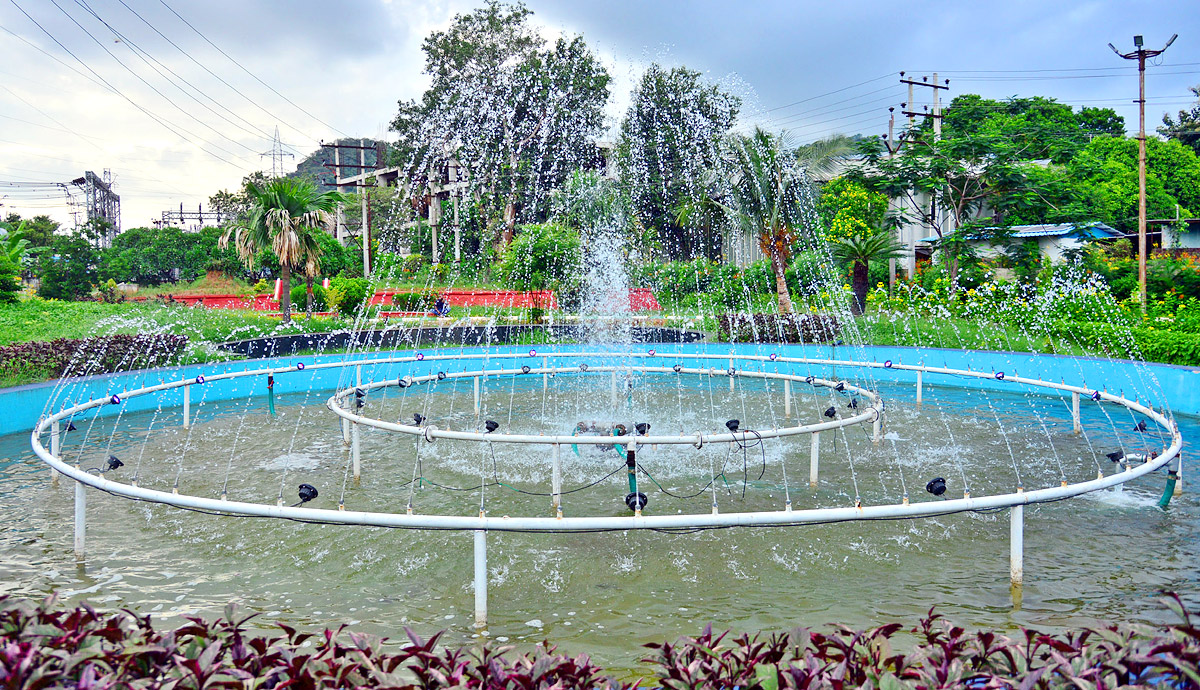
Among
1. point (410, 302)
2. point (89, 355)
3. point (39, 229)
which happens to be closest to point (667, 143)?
Answer: point (410, 302)

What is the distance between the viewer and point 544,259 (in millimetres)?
22703

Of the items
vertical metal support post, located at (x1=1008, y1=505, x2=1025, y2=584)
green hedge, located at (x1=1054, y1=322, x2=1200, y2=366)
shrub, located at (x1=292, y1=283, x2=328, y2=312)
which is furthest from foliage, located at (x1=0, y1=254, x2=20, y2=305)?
green hedge, located at (x1=1054, y1=322, x2=1200, y2=366)

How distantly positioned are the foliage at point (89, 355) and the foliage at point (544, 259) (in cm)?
905

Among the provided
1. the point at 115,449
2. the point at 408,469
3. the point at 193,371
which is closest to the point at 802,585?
the point at 408,469

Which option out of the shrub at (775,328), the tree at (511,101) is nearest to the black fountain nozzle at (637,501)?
the shrub at (775,328)

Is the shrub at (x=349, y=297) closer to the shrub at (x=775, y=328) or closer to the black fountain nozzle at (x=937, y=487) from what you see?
the shrub at (x=775, y=328)

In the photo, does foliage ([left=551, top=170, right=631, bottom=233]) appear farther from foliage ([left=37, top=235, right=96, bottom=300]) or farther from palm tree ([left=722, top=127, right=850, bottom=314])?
foliage ([left=37, top=235, right=96, bottom=300])

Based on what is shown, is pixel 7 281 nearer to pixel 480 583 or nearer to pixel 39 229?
pixel 480 583

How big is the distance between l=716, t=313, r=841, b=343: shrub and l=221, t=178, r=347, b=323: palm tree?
12861mm

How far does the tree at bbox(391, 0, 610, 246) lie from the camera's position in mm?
41750

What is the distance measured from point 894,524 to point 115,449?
11.1 m

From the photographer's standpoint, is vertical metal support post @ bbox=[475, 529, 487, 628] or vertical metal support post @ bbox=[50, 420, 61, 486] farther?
vertical metal support post @ bbox=[50, 420, 61, 486]

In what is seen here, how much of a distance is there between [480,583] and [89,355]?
14005 mm

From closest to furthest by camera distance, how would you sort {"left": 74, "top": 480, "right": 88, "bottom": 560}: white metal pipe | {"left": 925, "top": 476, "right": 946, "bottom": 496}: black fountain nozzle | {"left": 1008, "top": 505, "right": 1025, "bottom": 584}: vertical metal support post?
{"left": 1008, "top": 505, "right": 1025, "bottom": 584}: vertical metal support post, {"left": 925, "top": 476, "right": 946, "bottom": 496}: black fountain nozzle, {"left": 74, "top": 480, "right": 88, "bottom": 560}: white metal pipe
